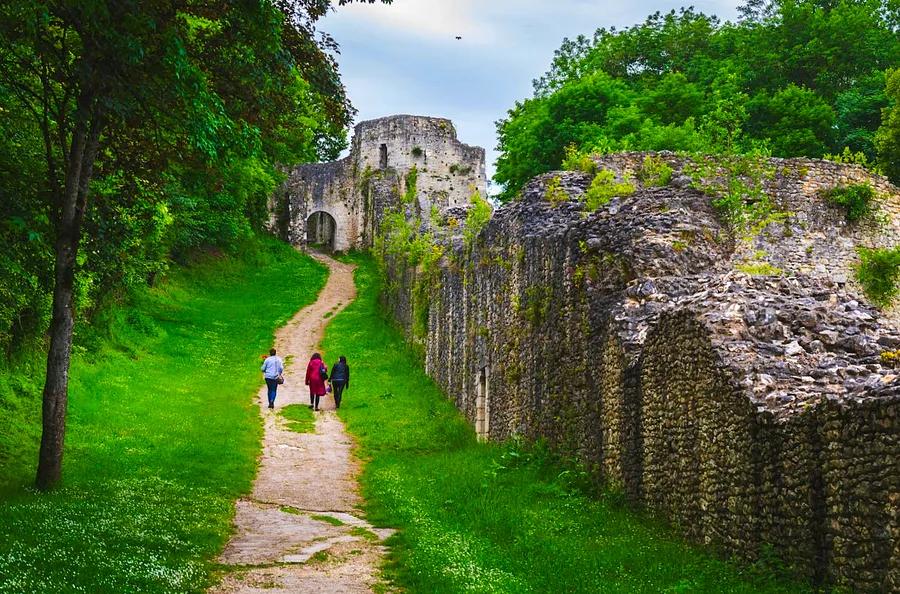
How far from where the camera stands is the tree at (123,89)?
9898mm

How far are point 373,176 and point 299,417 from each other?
36.2 metres

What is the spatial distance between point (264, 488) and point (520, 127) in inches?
1255

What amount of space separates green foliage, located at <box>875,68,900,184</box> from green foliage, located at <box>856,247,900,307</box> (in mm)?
14202

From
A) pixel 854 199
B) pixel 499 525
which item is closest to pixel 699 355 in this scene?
pixel 499 525

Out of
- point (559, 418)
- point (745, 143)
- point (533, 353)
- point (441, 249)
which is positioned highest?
point (745, 143)

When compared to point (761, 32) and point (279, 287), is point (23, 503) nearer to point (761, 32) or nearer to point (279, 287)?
point (279, 287)

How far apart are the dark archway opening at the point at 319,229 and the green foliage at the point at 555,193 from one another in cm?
4179

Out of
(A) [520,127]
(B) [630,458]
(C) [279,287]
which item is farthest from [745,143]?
(B) [630,458]

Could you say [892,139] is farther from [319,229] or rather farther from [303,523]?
[319,229]

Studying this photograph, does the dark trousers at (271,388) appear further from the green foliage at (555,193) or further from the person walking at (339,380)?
the green foliage at (555,193)

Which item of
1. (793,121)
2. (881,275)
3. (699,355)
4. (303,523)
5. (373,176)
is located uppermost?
(373,176)

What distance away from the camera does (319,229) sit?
6019 cm

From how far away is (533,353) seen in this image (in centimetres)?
1622

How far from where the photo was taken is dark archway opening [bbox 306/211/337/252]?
58875 millimetres
